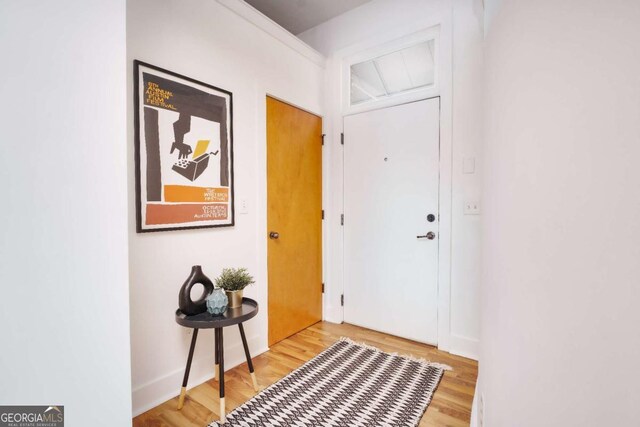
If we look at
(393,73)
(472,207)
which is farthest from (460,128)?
(393,73)

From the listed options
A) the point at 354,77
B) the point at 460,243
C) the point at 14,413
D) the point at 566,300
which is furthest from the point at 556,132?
the point at 354,77

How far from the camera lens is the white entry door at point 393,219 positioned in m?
2.40

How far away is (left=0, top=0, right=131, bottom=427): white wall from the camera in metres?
0.83

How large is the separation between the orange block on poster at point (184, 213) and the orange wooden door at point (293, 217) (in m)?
0.47

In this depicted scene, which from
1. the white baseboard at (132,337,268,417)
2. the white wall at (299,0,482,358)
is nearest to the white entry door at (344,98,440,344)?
the white wall at (299,0,482,358)

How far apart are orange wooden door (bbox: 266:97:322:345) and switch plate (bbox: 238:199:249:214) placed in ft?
0.74

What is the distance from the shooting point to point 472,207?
7.18 ft

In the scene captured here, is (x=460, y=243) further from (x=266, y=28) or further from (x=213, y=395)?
(x=266, y=28)

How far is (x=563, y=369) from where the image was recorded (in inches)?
20.9

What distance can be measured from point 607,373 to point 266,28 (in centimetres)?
262

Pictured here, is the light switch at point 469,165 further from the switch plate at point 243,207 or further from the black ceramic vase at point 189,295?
the black ceramic vase at point 189,295

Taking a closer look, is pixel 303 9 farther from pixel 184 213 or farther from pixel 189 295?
pixel 189 295

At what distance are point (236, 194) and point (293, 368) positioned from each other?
4.23 ft

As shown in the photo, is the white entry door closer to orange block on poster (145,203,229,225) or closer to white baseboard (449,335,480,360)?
white baseboard (449,335,480,360)
